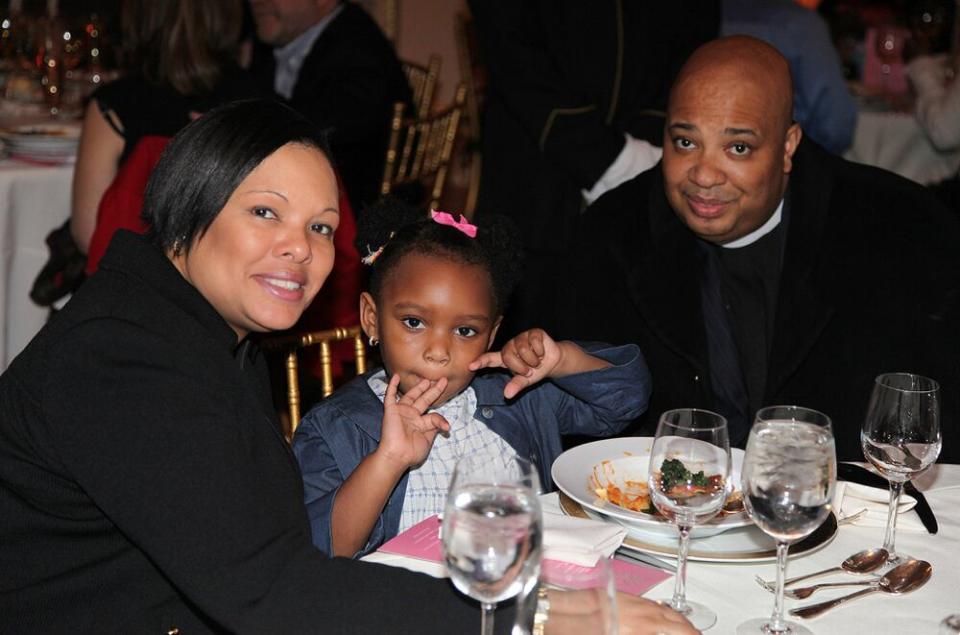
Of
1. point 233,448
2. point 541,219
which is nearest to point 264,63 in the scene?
point 541,219

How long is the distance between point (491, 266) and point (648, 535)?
72 centimetres

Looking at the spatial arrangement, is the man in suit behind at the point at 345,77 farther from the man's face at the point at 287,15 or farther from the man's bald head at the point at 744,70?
the man's bald head at the point at 744,70

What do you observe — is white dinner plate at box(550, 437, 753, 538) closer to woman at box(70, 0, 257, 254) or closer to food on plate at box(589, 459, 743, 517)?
food on plate at box(589, 459, 743, 517)

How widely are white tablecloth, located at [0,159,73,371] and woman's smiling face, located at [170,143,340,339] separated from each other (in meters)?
2.13

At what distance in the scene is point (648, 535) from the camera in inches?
62.6

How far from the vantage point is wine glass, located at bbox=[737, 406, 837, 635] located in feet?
4.40

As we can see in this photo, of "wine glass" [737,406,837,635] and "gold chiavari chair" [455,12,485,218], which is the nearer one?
"wine glass" [737,406,837,635]

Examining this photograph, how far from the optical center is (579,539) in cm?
148

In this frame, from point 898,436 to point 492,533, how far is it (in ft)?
2.38

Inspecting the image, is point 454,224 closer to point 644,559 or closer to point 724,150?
point 724,150

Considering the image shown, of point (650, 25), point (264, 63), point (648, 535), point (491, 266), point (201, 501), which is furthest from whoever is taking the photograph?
point (264, 63)

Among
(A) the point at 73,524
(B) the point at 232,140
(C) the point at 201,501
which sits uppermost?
(B) the point at 232,140

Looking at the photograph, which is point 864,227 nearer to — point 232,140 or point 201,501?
point 232,140

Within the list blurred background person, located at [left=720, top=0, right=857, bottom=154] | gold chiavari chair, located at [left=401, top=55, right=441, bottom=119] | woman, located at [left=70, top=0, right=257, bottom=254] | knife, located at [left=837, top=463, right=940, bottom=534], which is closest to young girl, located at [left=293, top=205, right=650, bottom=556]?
knife, located at [left=837, top=463, right=940, bottom=534]
